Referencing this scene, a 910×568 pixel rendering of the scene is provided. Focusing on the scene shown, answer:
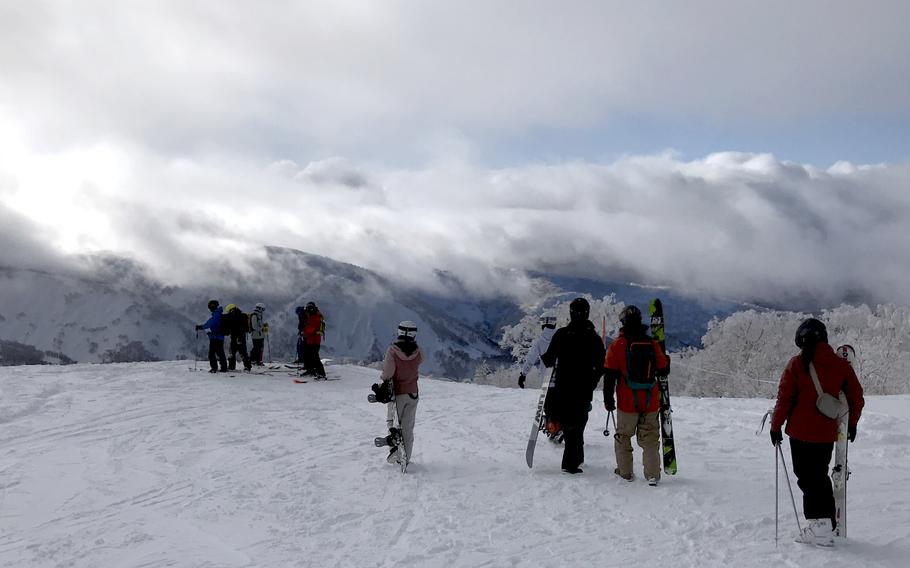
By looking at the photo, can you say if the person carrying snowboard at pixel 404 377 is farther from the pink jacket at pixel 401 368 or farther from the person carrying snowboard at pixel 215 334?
the person carrying snowboard at pixel 215 334

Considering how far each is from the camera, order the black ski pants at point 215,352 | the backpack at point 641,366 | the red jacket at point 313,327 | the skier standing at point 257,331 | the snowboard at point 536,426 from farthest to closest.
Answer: the skier standing at point 257,331, the black ski pants at point 215,352, the red jacket at point 313,327, the snowboard at point 536,426, the backpack at point 641,366

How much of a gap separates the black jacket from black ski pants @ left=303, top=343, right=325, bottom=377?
11156mm

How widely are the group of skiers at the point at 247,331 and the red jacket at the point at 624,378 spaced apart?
11445mm

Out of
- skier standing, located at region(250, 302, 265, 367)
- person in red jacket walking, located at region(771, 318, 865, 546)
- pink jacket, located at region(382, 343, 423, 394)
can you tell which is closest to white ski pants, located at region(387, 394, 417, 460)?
pink jacket, located at region(382, 343, 423, 394)

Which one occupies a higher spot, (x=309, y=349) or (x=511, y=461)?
(x=309, y=349)

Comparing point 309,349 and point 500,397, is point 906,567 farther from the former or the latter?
point 309,349

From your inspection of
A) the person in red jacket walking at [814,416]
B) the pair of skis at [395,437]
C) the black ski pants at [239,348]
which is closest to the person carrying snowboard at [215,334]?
the black ski pants at [239,348]

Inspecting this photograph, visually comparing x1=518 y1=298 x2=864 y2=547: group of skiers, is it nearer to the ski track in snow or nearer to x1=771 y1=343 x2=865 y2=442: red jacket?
x1=771 y1=343 x2=865 y2=442: red jacket

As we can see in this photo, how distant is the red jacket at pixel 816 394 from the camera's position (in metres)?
5.64

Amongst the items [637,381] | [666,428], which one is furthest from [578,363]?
[666,428]

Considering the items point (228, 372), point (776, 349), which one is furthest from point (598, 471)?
point (776, 349)

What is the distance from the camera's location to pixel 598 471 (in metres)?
8.58

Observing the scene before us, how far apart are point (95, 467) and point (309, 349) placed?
32.9 feet

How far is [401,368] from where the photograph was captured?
8797mm
